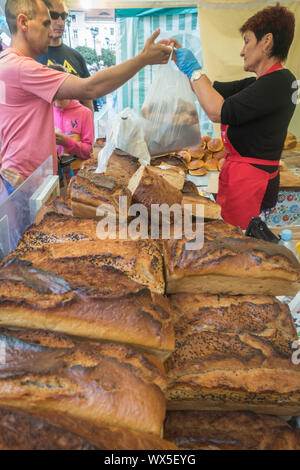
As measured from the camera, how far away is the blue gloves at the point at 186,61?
2529 millimetres

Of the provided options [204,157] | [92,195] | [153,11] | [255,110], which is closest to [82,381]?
[92,195]

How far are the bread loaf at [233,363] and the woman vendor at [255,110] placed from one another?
6.07ft

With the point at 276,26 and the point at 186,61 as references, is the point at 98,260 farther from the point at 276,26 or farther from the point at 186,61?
the point at 276,26

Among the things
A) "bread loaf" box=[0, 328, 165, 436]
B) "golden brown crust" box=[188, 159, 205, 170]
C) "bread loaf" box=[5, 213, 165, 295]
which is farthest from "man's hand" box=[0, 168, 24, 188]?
"golden brown crust" box=[188, 159, 205, 170]

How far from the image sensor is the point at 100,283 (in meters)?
0.99

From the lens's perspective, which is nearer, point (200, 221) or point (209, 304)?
point (209, 304)

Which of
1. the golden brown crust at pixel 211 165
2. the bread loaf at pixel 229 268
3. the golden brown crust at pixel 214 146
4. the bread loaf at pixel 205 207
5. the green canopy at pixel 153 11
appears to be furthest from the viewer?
the green canopy at pixel 153 11

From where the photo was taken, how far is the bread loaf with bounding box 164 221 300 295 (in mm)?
1184

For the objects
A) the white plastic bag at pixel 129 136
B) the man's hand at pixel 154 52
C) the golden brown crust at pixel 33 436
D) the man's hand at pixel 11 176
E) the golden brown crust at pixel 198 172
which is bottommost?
the golden brown crust at pixel 198 172

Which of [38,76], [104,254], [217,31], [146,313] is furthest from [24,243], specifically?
[217,31]

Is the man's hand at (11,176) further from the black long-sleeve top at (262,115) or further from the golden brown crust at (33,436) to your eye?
the golden brown crust at (33,436)

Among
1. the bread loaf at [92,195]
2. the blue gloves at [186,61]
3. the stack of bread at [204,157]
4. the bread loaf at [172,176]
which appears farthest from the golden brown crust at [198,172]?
the bread loaf at [92,195]

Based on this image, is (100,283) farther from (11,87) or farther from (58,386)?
(11,87)
